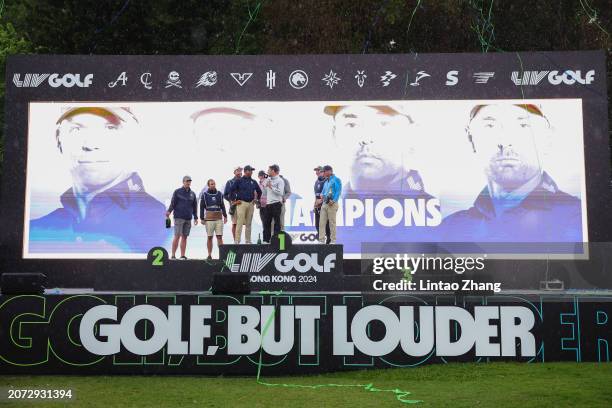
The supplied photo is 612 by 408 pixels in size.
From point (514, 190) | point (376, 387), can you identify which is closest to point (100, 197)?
point (514, 190)

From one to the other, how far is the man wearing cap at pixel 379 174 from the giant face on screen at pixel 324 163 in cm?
2

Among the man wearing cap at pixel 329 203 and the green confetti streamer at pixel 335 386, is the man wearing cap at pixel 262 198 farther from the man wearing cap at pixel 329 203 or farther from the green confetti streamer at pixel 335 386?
the green confetti streamer at pixel 335 386

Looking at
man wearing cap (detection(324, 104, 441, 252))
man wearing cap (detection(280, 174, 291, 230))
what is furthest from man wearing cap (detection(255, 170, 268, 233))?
man wearing cap (detection(324, 104, 441, 252))

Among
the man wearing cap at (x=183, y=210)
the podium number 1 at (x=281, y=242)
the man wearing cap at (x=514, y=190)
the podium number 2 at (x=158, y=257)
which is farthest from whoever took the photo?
the man wearing cap at (x=183, y=210)

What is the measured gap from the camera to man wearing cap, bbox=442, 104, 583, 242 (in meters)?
13.5

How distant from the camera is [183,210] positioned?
13.7 meters

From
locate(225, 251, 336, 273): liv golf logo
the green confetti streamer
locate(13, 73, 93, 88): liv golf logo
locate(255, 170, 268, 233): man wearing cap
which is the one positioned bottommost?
the green confetti streamer

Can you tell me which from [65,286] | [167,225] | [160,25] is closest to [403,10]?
[160,25]

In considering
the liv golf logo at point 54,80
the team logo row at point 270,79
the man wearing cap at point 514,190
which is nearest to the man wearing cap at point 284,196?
the team logo row at point 270,79

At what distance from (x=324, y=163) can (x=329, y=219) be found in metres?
1.06

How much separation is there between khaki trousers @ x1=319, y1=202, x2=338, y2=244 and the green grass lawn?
686 centimetres

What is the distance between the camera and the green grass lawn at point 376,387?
5504 millimetres

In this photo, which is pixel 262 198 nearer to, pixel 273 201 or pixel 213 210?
pixel 273 201

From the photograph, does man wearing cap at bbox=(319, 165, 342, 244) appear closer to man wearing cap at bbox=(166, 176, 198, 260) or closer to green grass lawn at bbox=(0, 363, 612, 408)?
man wearing cap at bbox=(166, 176, 198, 260)
